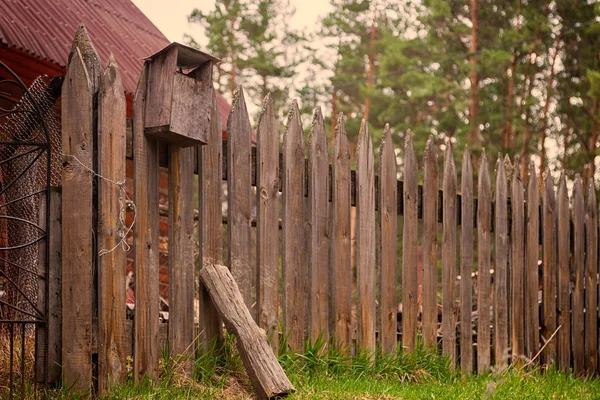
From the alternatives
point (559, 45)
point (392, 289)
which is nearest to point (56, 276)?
point (392, 289)

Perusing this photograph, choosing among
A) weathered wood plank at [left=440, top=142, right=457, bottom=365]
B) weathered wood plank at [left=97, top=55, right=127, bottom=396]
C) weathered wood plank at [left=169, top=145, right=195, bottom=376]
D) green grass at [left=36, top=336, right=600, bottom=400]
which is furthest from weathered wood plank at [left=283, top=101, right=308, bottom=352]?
weathered wood plank at [left=440, top=142, right=457, bottom=365]

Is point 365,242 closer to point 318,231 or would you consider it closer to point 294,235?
point 318,231

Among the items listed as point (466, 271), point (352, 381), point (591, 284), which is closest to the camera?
point (352, 381)

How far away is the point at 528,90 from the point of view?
2170cm

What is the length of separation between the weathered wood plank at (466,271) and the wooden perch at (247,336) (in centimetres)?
247

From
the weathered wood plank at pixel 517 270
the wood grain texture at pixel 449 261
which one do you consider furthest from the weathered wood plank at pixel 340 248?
the weathered wood plank at pixel 517 270

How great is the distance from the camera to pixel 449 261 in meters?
6.09

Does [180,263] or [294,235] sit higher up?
[294,235]

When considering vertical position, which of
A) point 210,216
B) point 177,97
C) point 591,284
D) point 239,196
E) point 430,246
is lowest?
point 591,284

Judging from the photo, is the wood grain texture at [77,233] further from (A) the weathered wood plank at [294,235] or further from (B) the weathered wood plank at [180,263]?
(A) the weathered wood plank at [294,235]

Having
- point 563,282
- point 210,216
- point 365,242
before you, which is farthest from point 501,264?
point 210,216

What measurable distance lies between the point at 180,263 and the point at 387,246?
183 centimetres

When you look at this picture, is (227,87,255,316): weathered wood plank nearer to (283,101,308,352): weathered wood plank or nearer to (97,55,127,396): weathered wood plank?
(283,101,308,352): weathered wood plank

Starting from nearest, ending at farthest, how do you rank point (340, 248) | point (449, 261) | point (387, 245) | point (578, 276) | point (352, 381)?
1. point (352, 381)
2. point (340, 248)
3. point (387, 245)
4. point (449, 261)
5. point (578, 276)
